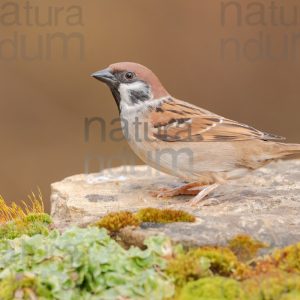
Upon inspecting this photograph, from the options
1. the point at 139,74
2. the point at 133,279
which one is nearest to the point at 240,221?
the point at 133,279

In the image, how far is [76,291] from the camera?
4.08 meters

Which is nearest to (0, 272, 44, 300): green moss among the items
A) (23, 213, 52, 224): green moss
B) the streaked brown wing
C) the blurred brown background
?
(23, 213, 52, 224): green moss

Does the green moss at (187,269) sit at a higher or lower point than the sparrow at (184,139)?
lower

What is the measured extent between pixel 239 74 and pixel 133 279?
25.2ft

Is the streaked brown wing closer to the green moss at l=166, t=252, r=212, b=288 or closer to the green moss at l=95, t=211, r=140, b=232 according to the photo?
the green moss at l=95, t=211, r=140, b=232

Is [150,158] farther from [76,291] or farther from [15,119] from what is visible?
[15,119]

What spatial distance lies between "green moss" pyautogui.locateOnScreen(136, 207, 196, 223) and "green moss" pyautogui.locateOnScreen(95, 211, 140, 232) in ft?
0.32

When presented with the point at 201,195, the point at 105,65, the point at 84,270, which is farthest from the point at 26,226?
the point at 105,65

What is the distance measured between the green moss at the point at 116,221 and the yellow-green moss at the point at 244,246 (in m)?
0.66

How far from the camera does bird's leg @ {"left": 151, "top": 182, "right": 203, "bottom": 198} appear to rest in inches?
258

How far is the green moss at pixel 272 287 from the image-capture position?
13.0 feet

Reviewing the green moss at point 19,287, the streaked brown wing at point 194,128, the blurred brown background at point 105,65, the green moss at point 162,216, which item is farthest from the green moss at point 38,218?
the blurred brown background at point 105,65

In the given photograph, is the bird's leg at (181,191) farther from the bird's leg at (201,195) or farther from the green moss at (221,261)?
the green moss at (221,261)

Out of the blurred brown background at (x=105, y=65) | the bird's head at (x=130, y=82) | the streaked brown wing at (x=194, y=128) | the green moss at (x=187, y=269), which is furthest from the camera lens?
the blurred brown background at (x=105, y=65)
